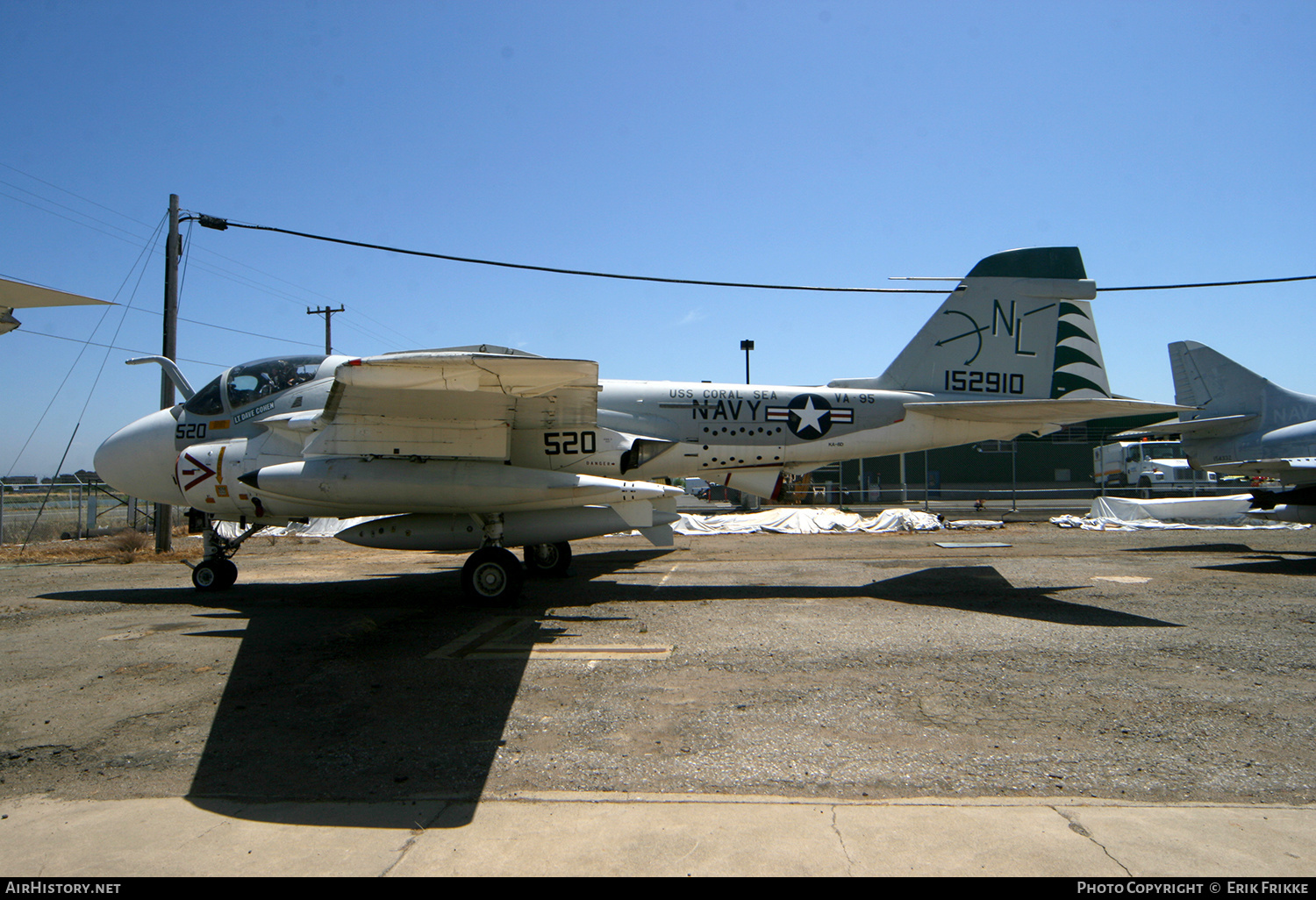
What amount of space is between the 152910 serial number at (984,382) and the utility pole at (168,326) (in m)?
16.0

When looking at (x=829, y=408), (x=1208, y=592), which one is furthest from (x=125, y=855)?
(x=1208, y=592)

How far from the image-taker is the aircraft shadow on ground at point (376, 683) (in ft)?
11.8

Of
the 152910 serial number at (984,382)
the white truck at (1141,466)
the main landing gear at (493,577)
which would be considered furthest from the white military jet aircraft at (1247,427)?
the white truck at (1141,466)

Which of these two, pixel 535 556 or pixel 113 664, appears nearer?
pixel 113 664

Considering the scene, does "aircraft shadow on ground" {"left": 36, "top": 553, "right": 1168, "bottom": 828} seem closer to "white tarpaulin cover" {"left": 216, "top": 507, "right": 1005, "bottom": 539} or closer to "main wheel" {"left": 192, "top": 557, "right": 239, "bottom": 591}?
"main wheel" {"left": 192, "top": 557, "right": 239, "bottom": 591}

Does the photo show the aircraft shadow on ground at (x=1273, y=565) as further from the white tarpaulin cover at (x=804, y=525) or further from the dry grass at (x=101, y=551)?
the dry grass at (x=101, y=551)

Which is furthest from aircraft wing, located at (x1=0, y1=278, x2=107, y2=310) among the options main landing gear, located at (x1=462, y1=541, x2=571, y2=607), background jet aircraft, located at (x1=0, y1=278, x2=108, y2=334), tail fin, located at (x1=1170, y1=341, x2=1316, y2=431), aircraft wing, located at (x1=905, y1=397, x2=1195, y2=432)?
tail fin, located at (x1=1170, y1=341, x2=1316, y2=431)

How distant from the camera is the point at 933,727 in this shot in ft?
14.4

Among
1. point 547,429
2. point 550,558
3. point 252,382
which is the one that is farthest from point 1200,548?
point 252,382

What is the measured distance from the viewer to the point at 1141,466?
37.8m

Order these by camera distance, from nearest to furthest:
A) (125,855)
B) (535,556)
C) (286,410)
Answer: (125,855)
(286,410)
(535,556)

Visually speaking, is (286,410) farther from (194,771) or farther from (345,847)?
(345,847)

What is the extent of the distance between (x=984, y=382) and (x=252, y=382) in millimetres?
10909
